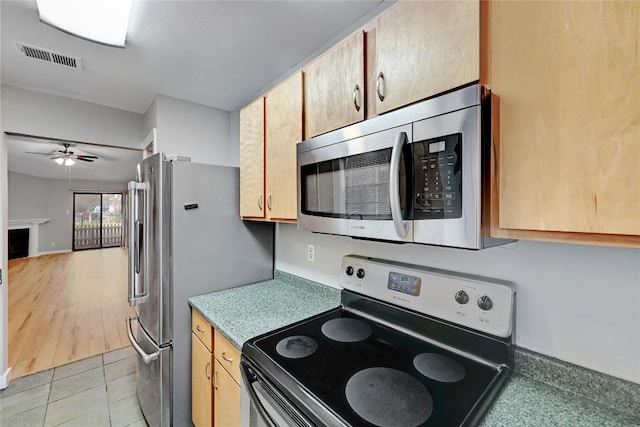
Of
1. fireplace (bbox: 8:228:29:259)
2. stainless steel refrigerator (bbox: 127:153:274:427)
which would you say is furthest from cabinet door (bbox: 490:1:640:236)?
fireplace (bbox: 8:228:29:259)

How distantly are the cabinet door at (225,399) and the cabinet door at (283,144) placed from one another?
2.72 feet

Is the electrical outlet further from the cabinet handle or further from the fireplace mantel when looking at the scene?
the fireplace mantel

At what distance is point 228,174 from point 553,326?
1795 millimetres

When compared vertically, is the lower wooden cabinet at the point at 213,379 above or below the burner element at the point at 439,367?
below

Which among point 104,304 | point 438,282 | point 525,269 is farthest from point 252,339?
point 104,304

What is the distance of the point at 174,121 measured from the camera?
2521 millimetres

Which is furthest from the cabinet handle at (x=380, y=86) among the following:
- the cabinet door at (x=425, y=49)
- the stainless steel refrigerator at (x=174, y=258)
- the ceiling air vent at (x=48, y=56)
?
the ceiling air vent at (x=48, y=56)

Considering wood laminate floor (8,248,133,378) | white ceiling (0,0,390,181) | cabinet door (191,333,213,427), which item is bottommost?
wood laminate floor (8,248,133,378)

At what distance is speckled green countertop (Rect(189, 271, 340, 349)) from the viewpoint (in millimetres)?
1309

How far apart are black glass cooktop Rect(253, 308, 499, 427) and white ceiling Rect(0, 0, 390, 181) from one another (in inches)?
64.1

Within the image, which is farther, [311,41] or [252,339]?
[311,41]

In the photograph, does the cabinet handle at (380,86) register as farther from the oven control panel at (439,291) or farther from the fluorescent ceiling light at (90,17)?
the fluorescent ceiling light at (90,17)

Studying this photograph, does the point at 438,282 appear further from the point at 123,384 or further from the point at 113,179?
the point at 113,179

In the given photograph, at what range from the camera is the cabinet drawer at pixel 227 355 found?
126 cm
